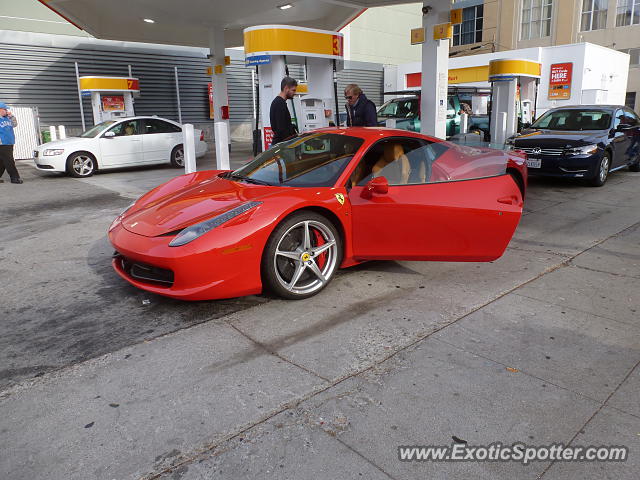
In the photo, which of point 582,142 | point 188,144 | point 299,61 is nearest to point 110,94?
point 299,61

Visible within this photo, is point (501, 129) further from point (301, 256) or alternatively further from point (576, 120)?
point (301, 256)

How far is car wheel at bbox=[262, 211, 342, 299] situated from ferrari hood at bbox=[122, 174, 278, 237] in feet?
1.24

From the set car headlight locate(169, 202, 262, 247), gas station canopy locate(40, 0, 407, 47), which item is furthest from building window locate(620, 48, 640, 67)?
car headlight locate(169, 202, 262, 247)

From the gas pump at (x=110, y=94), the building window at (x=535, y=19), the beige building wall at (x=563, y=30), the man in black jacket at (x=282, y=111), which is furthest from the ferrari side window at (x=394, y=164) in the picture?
the building window at (x=535, y=19)

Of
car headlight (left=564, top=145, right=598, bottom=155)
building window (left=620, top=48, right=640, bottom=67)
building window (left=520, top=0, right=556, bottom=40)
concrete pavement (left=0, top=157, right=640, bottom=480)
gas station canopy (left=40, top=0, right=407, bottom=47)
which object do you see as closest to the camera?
concrete pavement (left=0, top=157, right=640, bottom=480)

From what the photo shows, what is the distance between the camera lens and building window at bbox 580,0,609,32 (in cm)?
4462

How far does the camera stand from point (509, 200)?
4309mm

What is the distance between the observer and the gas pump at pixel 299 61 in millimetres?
11102

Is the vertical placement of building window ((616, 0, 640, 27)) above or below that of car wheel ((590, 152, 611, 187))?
above

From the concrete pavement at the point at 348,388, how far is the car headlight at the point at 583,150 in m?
5.04

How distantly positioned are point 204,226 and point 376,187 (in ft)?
4.65

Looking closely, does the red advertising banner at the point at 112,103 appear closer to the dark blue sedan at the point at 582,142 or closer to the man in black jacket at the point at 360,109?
the man in black jacket at the point at 360,109

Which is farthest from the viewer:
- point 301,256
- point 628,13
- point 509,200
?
point 628,13

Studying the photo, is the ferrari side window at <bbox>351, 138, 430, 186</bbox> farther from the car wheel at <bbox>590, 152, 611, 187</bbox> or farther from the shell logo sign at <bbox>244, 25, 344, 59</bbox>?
the shell logo sign at <bbox>244, 25, 344, 59</bbox>
